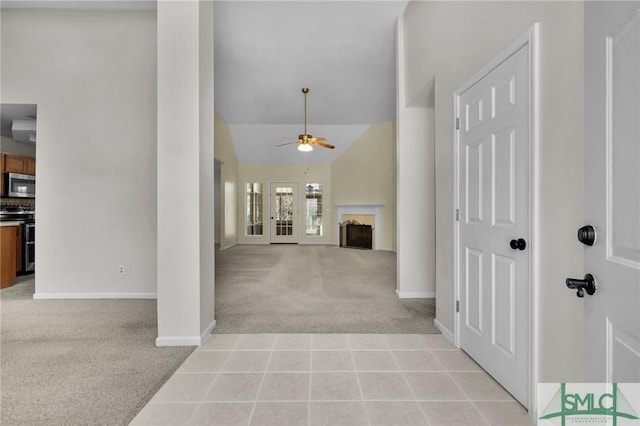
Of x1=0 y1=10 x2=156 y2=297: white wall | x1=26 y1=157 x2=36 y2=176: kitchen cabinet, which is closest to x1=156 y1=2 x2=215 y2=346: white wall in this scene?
x1=0 y1=10 x2=156 y2=297: white wall

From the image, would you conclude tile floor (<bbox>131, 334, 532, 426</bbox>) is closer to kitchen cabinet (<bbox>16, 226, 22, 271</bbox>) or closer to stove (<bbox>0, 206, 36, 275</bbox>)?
kitchen cabinet (<bbox>16, 226, 22, 271</bbox>)

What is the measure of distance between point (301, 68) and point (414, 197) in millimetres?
3139

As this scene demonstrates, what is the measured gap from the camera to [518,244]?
1.75 m

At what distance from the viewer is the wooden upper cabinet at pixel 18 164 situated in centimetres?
518

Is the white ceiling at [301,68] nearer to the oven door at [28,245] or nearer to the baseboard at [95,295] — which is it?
the baseboard at [95,295]

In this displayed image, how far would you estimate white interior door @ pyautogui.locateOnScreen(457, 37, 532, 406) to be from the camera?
68.7 inches

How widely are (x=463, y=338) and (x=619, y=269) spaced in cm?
173

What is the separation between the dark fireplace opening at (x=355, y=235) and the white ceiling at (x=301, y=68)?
2070mm

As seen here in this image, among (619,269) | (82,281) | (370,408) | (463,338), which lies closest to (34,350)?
(82,281)

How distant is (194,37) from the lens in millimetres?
2574

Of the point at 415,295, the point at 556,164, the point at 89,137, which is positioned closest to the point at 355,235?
the point at 415,295

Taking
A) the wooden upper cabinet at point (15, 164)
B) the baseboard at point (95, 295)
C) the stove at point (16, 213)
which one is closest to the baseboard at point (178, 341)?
the baseboard at point (95, 295)

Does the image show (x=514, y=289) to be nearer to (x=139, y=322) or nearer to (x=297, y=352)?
(x=297, y=352)

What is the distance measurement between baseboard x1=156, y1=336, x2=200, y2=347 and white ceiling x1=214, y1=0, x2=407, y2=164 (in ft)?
11.9
